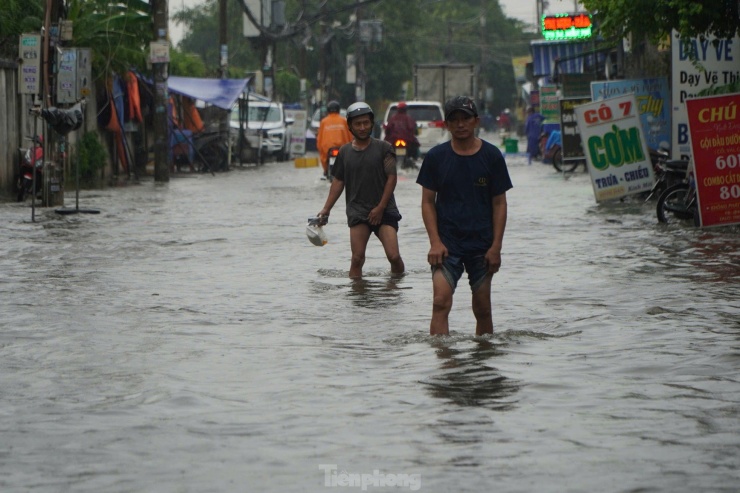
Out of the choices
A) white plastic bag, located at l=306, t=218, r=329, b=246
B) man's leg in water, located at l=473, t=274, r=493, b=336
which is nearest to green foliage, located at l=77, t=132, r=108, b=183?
white plastic bag, located at l=306, t=218, r=329, b=246

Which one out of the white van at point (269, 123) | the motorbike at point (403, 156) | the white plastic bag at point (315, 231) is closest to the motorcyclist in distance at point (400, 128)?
the motorbike at point (403, 156)

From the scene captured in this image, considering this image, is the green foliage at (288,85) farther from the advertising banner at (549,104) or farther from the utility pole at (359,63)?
the advertising banner at (549,104)

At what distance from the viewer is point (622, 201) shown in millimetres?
23469

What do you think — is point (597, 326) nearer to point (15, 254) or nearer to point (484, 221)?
point (484, 221)

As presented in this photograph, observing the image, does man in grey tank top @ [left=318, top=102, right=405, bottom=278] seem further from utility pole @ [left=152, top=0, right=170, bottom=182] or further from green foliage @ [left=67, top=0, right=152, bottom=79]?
utility pole @ [left=152, top=0, right=170, bottom=182]

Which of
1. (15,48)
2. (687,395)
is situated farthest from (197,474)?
(15,48)

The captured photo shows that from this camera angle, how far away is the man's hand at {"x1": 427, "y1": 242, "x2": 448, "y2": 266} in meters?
8.66

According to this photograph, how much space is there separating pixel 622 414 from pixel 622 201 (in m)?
16.9

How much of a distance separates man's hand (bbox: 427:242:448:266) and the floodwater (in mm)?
558

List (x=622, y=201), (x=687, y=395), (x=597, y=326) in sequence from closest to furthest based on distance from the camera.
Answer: (x=687, y=395) < (x=597, y=326) < (x=622, y=201)

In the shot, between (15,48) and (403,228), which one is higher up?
(15,48)

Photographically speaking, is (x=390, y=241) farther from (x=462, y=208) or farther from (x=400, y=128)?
(x=400, y=128)

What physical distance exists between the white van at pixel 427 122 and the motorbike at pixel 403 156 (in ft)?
11.1

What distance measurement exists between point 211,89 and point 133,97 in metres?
4.62
